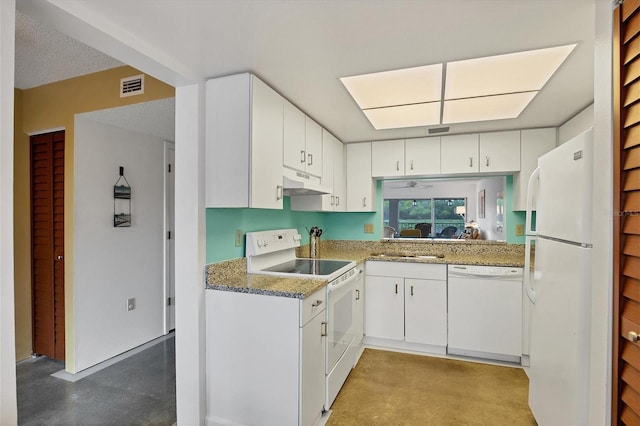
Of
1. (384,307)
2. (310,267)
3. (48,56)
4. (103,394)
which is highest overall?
(48,56)

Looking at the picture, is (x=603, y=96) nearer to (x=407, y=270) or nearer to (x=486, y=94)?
(x=486, y=94)

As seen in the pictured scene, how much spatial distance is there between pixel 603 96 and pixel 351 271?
1912 mm

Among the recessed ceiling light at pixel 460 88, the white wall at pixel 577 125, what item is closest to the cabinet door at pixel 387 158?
the recessed ceiling light at pixel 460 88

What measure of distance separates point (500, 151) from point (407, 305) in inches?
71.9

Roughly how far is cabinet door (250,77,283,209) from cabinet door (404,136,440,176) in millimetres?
1776

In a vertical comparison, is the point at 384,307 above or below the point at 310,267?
below

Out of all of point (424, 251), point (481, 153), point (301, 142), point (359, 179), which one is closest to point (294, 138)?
point (301, 142)

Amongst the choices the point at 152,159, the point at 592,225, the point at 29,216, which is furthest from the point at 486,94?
the point at 29,216

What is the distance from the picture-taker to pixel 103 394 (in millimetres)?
2389

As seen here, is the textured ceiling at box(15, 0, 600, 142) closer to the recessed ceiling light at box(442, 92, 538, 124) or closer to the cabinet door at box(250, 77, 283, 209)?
the cabinet door at box(250, 77, 283, 209)

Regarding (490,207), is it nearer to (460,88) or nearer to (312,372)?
(460,88)

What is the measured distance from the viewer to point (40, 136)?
2.99 metres

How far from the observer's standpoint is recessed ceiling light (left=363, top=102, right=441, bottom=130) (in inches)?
101

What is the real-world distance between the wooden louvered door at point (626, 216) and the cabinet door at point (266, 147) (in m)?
1.67
